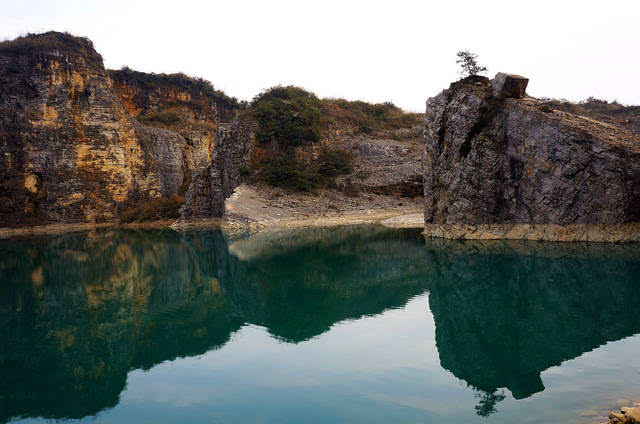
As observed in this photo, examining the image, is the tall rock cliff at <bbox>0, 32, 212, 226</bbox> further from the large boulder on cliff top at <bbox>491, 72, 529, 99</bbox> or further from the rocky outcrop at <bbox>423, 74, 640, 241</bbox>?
the large boulder on cliff top at <bbox>491, 72, 529, 99</bbox>

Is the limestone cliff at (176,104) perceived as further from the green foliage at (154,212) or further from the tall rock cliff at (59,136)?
the green foliage at (154,212)

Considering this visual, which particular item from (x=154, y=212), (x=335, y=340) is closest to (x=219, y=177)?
(x=154, y=212)

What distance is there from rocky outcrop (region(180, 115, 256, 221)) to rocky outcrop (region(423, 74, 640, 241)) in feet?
84.1

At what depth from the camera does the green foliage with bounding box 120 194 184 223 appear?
181 feet

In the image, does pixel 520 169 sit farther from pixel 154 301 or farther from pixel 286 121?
pixel 286 121

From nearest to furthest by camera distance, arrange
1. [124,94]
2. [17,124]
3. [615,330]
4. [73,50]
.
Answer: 1. [615,330]
2. [17,124]
3. [73,50]
4. [124,94]

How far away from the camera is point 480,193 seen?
90.9 ft

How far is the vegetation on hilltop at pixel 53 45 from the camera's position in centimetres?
5512

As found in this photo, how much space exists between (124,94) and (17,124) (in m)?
28.8

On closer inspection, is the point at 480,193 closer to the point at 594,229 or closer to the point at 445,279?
the point at 594,229

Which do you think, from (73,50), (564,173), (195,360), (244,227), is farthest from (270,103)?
(195,360)

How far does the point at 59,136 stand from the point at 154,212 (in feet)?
48.3

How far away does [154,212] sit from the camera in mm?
55375

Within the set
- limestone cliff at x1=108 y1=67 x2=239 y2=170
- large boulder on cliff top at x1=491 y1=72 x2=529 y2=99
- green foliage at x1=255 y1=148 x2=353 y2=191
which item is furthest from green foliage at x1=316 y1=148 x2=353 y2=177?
limestone cliff at x1=108 y1=67 x2=239 y2=170
